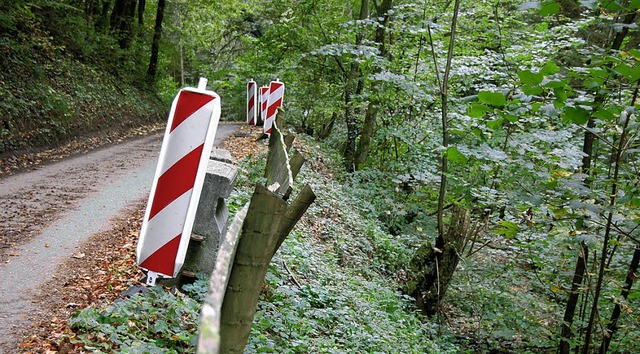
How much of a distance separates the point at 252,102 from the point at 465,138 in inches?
370

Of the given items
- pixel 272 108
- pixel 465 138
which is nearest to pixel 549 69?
pixel 465 138

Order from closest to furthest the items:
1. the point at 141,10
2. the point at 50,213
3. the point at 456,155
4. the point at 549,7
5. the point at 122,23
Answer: the point at 549,7
the point at 456,155
the point at 50,213
the point at 122,23
the point at 141,10

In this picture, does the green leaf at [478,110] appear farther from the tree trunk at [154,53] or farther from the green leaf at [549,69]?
the tree trunk at [154,53]

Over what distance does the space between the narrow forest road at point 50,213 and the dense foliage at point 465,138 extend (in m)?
1.82

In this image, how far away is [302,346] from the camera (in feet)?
13.8

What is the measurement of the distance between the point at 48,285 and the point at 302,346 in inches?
97.5

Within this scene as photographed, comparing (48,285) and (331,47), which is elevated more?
(331,47)

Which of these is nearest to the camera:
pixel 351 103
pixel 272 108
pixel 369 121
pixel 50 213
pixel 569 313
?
pixel 50 213

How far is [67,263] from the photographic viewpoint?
5215mm

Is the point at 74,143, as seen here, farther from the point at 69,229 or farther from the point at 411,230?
the point at 411,230

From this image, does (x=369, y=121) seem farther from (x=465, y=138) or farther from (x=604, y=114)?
(x=604, y=114)

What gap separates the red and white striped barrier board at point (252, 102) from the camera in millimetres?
17984

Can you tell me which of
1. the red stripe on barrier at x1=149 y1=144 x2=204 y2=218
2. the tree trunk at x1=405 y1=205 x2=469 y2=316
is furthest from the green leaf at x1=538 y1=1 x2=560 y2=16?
the tree trunk at x1=405 y1=205 x2=469 y2=316

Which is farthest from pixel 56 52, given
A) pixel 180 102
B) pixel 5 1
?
pixel 180 102
